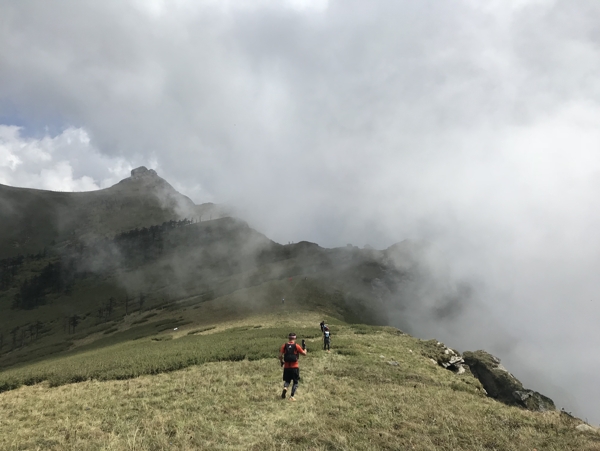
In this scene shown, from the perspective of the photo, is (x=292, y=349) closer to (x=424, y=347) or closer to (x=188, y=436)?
(x=188, y=436)

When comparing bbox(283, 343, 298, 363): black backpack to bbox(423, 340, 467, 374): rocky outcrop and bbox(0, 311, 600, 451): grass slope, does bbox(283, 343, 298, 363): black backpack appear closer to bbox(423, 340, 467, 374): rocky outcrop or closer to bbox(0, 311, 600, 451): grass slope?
bbox(0, 311, 600, 451): grass slope

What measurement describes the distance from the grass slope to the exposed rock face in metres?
9.83

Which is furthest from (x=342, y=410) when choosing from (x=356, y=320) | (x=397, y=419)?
(x=356, y=320)

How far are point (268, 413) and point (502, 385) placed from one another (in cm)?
2946

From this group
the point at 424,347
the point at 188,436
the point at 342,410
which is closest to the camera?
the point at 188,436

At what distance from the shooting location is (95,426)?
13992 millimetres

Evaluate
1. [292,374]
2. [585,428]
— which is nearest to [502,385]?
[585,428]

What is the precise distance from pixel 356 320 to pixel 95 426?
86.6 meters

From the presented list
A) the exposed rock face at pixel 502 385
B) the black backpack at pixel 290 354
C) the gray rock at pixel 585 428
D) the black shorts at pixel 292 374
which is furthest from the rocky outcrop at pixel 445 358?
the black backpack at pixel 290 354

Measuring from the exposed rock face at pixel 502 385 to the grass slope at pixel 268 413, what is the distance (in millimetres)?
9833

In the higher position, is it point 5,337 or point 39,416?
point 39,416

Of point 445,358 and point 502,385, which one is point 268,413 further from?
point 502,385

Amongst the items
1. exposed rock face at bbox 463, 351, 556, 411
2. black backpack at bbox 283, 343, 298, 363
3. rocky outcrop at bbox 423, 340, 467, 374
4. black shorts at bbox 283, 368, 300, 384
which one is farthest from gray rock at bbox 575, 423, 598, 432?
exposed rock face at bbox 463, 351, 556, 411

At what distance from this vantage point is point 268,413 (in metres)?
14.7
